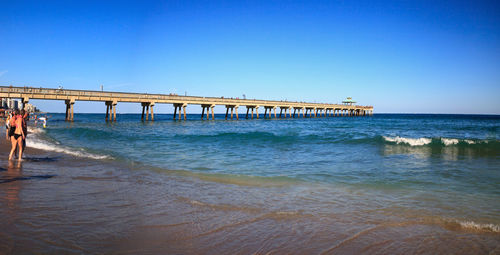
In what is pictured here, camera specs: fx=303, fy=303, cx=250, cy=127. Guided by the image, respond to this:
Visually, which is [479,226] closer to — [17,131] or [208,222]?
[208,222]

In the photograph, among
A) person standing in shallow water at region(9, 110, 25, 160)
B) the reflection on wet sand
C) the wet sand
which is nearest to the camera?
the wet sand

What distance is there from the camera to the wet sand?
3.54 meters

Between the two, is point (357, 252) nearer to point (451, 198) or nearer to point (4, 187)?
point (451, 198)

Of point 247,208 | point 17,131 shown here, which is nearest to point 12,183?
point 17,131

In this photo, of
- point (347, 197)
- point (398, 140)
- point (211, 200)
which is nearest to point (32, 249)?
point (211, 200)

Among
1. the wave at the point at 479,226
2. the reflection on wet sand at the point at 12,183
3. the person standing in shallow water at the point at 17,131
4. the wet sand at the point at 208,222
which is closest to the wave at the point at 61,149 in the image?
the person standing in shallow water at the point at 17,131

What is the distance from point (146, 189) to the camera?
20.9 feet

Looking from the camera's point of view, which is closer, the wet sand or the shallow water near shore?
the wet sand

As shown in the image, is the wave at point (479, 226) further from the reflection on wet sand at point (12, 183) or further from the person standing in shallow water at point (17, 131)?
the person standing in shallow water at point (17, 131)

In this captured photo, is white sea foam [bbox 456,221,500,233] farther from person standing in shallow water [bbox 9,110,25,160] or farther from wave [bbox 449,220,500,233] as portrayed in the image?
person standing in shallow water [bbox 9,110,25,160]

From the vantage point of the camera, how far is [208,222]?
438cm

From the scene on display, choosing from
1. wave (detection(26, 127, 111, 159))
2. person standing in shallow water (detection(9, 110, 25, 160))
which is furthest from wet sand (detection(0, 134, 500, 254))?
wave (detection(26, 127, 111, 159))

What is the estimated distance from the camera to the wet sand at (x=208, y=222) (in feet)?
11.6

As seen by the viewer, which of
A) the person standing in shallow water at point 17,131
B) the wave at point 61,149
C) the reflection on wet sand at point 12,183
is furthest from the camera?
the wave at point 61,149
